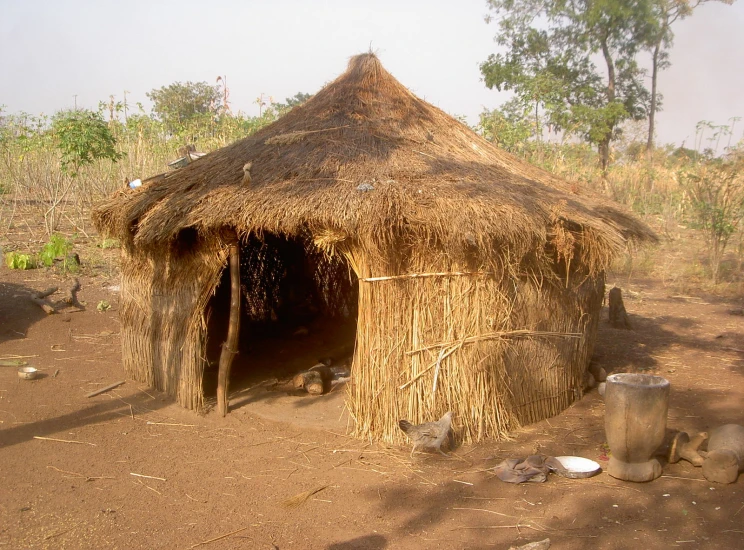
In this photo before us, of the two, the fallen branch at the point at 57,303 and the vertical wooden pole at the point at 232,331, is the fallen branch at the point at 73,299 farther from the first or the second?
the vertical wooden pole at the point at 232,331

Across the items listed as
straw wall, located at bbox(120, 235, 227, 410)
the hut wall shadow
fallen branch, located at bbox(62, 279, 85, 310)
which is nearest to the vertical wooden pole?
straw wall, located at bbox(120, 235, 227, 410)

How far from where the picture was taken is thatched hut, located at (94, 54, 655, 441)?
525 cm

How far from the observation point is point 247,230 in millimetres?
5379

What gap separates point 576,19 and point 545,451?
1490cm

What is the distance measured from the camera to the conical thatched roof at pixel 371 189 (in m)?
5.14

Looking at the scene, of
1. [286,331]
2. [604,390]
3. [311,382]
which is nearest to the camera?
[604,390]

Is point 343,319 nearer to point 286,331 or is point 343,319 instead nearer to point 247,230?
point 286,331

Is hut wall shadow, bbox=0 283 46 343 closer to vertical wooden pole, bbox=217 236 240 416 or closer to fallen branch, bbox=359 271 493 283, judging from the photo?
vertical wooden pole, bbox=217 236 240 416

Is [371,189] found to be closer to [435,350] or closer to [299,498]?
[435,350]

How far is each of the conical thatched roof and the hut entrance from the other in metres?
1.76

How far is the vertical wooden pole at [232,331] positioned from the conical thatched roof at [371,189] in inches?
12.8

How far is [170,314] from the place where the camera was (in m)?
6.21

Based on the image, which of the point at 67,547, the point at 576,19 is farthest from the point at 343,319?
the point at 576,19

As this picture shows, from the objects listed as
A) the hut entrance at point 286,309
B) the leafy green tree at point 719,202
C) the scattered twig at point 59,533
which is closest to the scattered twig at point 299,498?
the scattered twig at point 59,533
